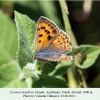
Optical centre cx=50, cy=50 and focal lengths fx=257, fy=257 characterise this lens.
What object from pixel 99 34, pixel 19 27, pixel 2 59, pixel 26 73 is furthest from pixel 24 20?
pixel 99 34

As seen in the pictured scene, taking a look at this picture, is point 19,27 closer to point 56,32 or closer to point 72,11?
point 56,32

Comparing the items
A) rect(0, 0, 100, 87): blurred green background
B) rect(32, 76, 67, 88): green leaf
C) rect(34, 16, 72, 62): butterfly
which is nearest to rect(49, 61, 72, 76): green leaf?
rect(32, 76, 67, 88): green leaf

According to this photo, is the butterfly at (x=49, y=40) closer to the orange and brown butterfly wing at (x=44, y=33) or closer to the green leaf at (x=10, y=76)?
the orange and brown butterfly wing at (x=44, y=33)

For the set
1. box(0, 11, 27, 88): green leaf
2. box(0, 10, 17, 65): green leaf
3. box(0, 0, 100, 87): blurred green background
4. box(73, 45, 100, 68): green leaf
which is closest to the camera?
box(73, 45, 100, 68): green leaf

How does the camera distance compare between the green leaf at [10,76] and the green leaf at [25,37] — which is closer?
the green leaf at [25,37]

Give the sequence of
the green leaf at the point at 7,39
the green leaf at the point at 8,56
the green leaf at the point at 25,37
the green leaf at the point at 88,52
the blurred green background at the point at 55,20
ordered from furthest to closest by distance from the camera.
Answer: the blurred green background at the point at 55,20
the green leaf at the point at 7,39
the green leaf at the point at 8,56
the green leaf at the point at 88,52
the green leaf at the point at 25,37

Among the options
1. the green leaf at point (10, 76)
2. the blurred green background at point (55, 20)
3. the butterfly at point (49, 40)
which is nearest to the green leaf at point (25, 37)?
the butterfly at point (49, 40)

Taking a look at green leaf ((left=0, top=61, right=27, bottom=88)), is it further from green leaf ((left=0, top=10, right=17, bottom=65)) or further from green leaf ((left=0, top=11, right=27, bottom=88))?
green leaf ((left=0, top=10, right=17, bottom=65))
